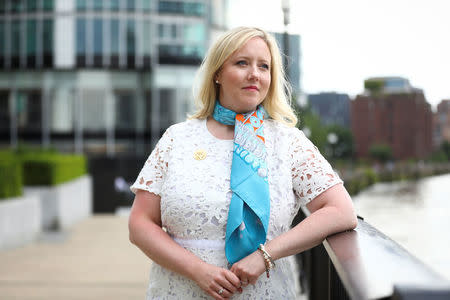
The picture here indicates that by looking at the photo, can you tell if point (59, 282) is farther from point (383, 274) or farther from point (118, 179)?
point (118, 179)

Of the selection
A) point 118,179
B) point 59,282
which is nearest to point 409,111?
point 118,179

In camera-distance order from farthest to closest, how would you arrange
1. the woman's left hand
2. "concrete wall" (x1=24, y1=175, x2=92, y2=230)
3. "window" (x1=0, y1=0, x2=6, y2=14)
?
1. "window" (x1=0, y1=0, x2=6, y2=14)
2. "concrete wall" (x1=24, y1=175, x2=92, y2=230)
3. the woman's left hand

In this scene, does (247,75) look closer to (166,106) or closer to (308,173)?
(308,173)

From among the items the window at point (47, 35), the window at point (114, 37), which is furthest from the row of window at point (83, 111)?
the window at point (47, 35)

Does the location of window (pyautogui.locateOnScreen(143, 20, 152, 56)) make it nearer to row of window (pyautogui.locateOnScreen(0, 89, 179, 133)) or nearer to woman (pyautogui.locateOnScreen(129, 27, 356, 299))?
row of window (pyautogui.locateOnScreen(0, 89, 179, 133))

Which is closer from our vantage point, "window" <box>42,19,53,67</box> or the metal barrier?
the metal barrier

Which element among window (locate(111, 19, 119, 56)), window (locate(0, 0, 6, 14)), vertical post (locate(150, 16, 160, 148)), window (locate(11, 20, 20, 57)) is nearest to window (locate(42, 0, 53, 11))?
window (locate(11, 20, 20, 57))

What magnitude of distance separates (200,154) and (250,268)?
1.60ft

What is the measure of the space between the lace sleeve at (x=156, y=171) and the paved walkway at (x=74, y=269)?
4.26 metres

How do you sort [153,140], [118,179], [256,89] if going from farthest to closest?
[153,140], [118,179], [256,89]

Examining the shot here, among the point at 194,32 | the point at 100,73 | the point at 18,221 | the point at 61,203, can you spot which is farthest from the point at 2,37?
the point at 18,221

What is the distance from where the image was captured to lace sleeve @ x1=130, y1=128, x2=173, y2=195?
2.26m

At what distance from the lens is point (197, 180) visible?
215 centimetres

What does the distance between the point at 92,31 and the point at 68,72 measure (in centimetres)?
249
